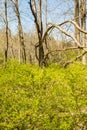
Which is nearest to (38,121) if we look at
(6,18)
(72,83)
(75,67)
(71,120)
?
(71,120)

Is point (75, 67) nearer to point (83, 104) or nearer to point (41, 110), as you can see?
point (83, 104)

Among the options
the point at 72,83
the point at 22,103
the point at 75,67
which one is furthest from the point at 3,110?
the point at 75,67

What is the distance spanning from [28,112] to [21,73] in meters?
0.78

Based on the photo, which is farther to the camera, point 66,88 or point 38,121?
point 66,88

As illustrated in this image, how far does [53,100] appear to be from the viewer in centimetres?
380

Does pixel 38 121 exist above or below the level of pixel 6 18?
below

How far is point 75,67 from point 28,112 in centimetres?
117

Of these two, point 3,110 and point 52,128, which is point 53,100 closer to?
point 52,128

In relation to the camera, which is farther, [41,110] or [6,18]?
[6,18]

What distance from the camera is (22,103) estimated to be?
368cm

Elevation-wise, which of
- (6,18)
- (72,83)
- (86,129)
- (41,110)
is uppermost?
(6,18)

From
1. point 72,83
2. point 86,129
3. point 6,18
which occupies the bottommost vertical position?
point 86,129

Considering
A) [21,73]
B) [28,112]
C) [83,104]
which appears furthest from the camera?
[21,73]

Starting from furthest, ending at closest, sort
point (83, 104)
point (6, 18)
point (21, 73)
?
point (6, 18) < point (21, 73) < point (83, 104)
